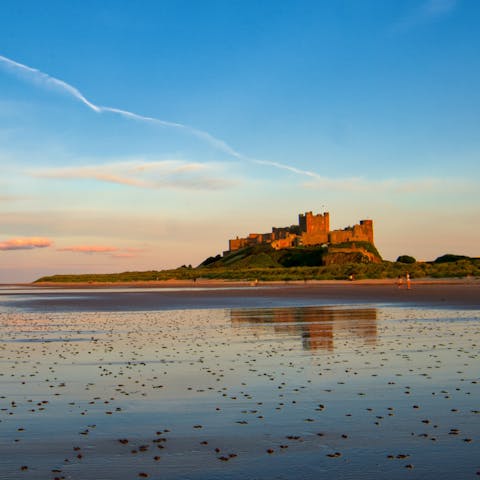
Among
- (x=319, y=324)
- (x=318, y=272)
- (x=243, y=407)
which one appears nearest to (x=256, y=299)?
(x=319, y=324)

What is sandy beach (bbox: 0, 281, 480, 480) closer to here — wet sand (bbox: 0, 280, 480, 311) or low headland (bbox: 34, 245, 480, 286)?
wet sand (bbox: 0, 280, 480, 311)

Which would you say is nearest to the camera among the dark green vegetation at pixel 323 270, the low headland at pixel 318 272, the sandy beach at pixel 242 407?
the sandy beach at pixel 242 407

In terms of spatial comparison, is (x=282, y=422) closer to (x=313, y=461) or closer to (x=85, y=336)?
(x=313, y=461)

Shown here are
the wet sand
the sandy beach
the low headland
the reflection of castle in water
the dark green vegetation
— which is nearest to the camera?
the sandy beach

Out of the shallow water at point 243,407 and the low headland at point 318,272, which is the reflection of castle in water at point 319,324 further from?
the low headland at point 318,272

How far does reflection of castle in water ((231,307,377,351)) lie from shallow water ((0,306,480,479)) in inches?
12.2

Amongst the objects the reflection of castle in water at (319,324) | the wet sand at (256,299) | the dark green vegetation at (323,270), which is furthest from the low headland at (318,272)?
the reflection of castle in water at (319,324)

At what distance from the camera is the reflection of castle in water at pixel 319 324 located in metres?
23.3

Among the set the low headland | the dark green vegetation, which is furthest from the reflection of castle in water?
the dark green vegetation

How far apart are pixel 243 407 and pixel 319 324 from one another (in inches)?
703

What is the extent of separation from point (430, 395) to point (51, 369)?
9.50 metres

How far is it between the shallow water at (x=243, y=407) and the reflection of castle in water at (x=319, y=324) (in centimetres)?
31

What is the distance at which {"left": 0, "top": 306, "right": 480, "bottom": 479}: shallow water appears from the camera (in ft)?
28.2

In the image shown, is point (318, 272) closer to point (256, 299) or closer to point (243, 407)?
point (256, 299)
